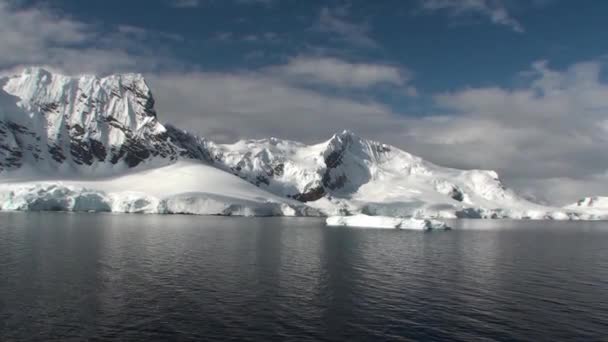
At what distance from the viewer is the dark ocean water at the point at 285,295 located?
2656cm

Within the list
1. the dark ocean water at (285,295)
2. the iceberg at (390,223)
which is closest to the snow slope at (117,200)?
the iceberg at (390,223)

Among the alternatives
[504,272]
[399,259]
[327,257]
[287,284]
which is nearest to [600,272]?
[504,272]

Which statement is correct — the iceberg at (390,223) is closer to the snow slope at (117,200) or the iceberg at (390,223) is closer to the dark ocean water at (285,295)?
the dark ocean water at (285,295)

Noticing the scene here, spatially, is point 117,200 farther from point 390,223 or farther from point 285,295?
point 285,295

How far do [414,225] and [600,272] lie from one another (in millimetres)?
72784

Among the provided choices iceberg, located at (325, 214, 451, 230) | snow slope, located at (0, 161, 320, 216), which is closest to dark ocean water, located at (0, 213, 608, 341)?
iceberg, located at (325, 214, 451, 230)

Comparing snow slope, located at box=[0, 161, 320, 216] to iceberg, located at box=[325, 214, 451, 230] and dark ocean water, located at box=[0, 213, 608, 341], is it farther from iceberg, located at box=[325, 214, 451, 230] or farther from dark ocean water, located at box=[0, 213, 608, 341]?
dark ocean water, located at box=[0, 213, 608, 341]

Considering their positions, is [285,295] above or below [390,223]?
below

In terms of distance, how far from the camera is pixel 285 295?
116 feet

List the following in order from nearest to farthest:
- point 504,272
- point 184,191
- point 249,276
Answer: point 249,276 < point 504,272 < point 184,191

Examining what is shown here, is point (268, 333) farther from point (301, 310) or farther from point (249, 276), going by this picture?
point (249, 276)

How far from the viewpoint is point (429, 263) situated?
181 ft

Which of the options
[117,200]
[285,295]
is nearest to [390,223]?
[285,295]

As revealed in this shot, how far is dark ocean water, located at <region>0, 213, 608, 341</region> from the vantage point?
87.1 ft
